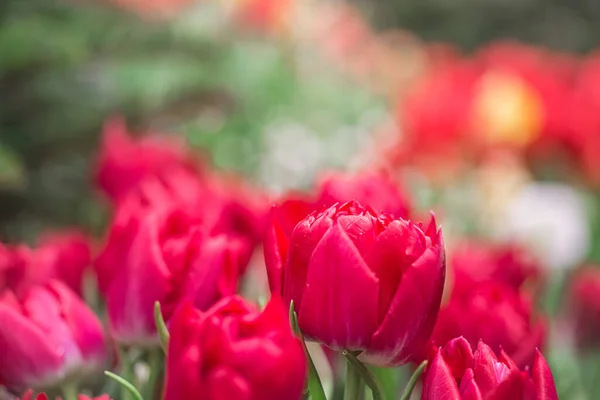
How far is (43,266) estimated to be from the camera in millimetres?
419

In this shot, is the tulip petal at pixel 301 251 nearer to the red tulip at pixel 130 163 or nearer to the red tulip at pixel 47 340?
the red tulip at pixel 47 340

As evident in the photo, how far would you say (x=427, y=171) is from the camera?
1.28 metres

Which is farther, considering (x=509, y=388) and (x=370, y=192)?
(x=370, y=192)

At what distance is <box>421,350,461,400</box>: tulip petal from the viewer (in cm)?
27

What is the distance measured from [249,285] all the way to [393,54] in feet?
5.32

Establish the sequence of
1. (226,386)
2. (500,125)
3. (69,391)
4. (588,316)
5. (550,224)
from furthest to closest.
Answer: (500,125) → (550,224) → (588,316) → (69,391) → (226,386)

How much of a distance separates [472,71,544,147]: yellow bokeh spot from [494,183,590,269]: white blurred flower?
123mm

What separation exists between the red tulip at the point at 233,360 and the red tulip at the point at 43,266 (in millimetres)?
158

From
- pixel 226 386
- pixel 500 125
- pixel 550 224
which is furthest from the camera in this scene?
pixel 500 125

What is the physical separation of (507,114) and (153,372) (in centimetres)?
104

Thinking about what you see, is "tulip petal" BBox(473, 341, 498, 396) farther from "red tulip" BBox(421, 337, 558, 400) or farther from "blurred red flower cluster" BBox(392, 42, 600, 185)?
"blurred red flower cluster" BBox(392, 42, 600, 185)

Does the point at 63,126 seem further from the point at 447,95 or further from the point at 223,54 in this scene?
the point at 447,95

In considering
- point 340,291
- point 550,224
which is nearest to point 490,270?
Result: point 340,291

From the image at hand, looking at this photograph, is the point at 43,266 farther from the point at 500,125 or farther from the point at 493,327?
the point at 500,125
